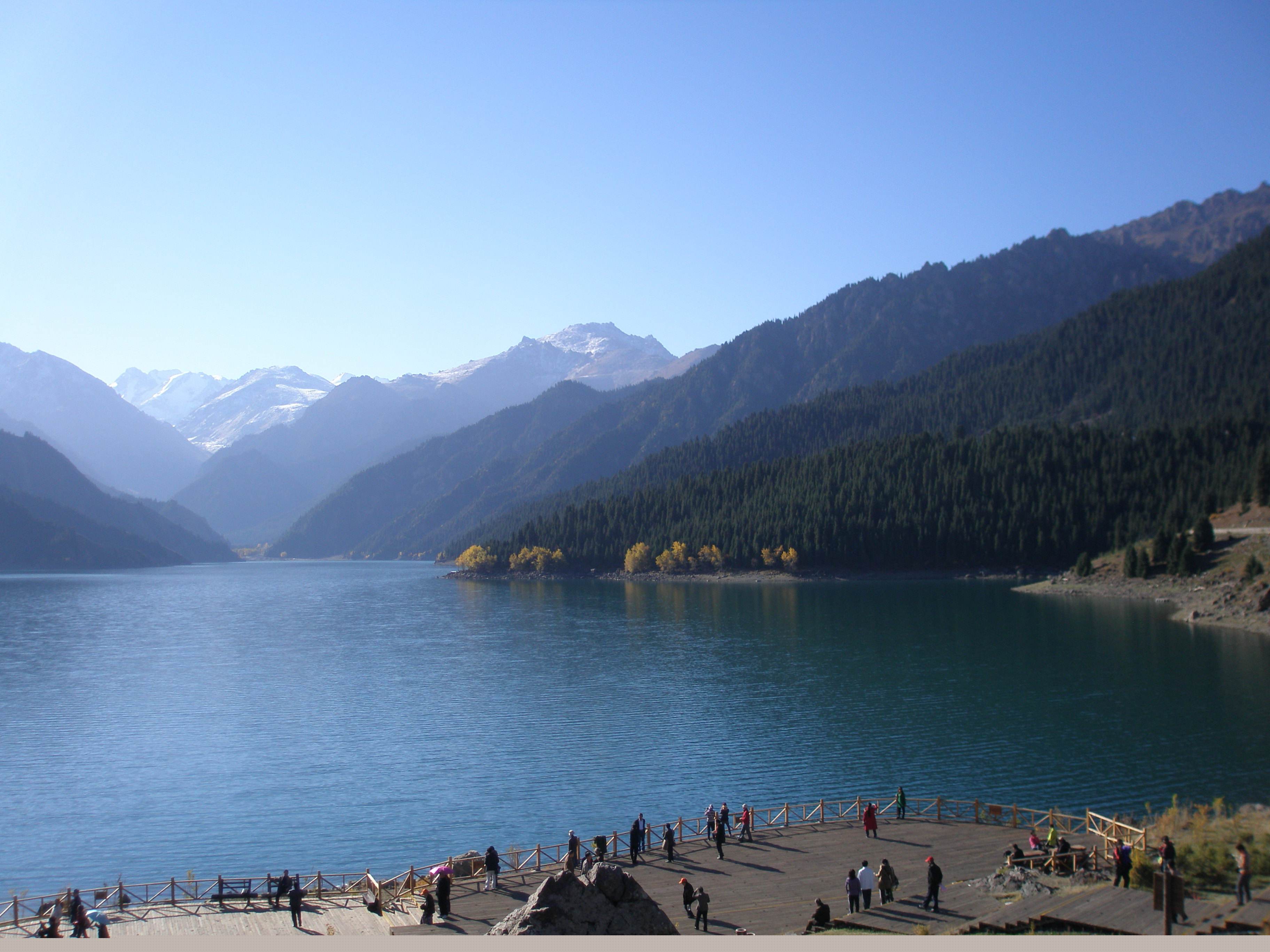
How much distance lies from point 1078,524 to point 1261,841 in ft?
574

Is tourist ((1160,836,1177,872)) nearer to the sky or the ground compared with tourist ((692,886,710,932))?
nearer to the sky

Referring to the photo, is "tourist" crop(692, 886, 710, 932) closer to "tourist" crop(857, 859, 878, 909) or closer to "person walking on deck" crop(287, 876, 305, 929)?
"tourist" crop(857, 859, 878, 909)

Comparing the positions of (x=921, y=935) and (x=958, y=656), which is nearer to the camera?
(x=921, y=935)

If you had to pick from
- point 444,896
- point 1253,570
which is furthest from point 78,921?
point 1253,570

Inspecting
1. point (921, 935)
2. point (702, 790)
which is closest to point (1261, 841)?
point (921, 935)

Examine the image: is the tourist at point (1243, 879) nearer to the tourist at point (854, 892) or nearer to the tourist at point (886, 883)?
the tourist at point (886, 883)

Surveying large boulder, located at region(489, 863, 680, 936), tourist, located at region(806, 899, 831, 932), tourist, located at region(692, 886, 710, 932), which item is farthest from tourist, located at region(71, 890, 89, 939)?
tourist, located at region(806, 899, 831, 932)

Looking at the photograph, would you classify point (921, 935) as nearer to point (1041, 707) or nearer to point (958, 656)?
point (1041, 707)

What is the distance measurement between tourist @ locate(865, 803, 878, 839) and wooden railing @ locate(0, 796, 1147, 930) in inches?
80.6

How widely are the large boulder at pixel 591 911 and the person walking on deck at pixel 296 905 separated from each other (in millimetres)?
11350

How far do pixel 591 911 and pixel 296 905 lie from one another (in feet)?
47.3

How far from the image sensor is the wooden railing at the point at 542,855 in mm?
33906

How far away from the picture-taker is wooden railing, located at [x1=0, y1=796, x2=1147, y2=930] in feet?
111

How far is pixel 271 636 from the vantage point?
13225cm
